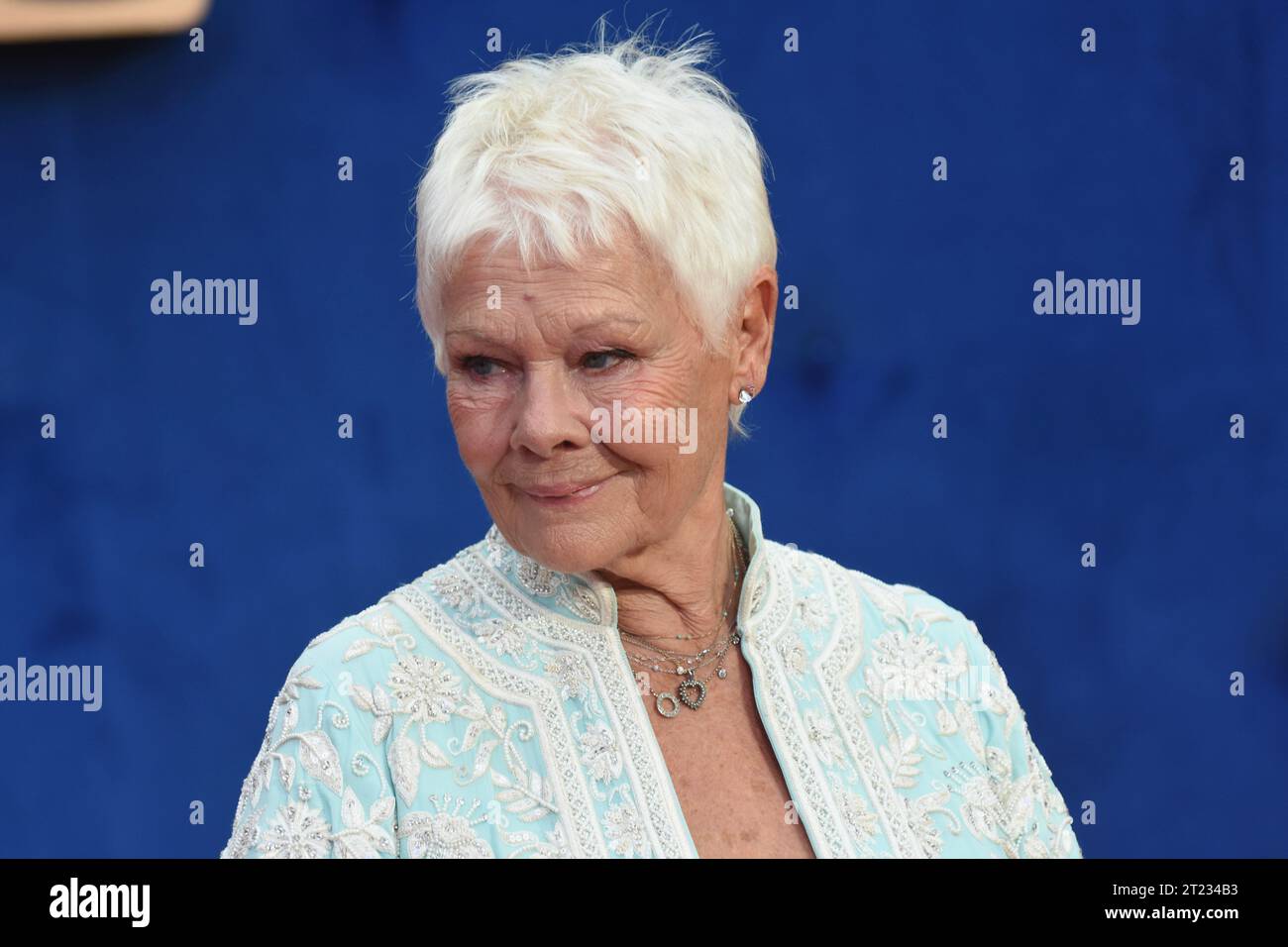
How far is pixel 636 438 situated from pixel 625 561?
239mm

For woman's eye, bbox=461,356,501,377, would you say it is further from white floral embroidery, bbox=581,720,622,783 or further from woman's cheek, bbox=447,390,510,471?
white floral embroidery, bbox=581,720,622,783

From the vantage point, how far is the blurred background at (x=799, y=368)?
353 centimetres

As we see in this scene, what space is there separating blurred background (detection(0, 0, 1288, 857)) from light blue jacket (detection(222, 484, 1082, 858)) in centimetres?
122

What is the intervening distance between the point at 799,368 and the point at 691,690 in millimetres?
Result: 1458

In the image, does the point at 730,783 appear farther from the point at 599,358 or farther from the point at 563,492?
the point at 599,358

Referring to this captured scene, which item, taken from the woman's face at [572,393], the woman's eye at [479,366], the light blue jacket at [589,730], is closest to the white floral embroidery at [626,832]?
the light blue jacket at [589,730]

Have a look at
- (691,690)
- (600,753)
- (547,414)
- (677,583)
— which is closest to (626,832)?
(600,753)

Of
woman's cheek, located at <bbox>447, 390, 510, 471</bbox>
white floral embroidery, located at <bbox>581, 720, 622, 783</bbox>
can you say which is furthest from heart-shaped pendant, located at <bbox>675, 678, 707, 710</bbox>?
woman's cheek, located at <bbox>447, 390, 510, 471</bbox>

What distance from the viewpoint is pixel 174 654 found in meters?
3.57

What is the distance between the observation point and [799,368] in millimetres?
3627

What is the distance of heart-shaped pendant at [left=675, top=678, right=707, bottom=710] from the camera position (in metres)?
2.28

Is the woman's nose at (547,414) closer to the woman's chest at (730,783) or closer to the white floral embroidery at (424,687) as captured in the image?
the white floral embroidery at (424,687)

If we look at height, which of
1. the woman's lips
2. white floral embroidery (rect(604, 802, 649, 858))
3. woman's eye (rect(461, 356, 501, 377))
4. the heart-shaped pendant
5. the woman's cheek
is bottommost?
white floral embroidery (rect(604, 802, 649, 858))

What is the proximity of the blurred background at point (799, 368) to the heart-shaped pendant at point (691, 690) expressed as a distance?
135 cm
